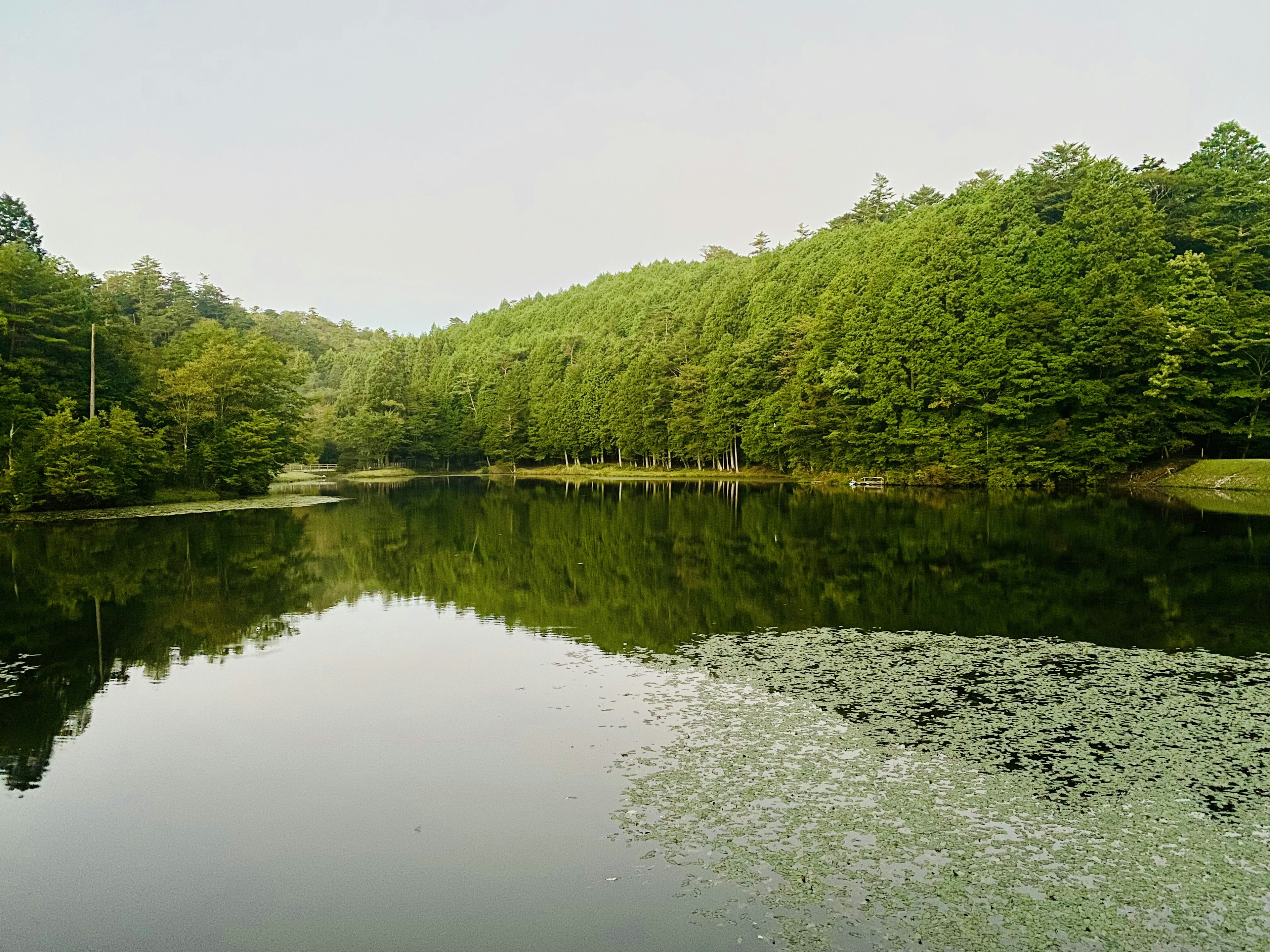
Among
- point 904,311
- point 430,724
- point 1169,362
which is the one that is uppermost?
point 904,311

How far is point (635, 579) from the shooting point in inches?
674

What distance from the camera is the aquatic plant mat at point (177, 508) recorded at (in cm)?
3206

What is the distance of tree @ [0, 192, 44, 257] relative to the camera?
161 ft

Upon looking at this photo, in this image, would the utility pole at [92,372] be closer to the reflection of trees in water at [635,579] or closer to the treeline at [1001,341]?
→ the reflection of trees in water at [635,579]

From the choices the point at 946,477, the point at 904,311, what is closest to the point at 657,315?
the point at 904,311

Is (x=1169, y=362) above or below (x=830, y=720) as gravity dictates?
above

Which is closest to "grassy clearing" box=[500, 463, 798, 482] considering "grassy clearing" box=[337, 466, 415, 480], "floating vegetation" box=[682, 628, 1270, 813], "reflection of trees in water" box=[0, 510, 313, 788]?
"grassy clearing" box=[337, 466, 415, 480]

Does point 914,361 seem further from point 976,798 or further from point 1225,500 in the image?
point 976,798

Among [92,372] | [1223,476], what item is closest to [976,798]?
[1223,476]

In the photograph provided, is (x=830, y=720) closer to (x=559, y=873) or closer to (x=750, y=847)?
(x=750, y=847)

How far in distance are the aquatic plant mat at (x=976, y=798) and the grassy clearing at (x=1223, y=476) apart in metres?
33.8

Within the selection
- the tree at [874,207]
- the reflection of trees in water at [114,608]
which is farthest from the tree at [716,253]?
the reflection of trees in water at [114,608]

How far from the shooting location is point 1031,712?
8.41 metres

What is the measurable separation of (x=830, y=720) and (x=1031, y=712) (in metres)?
2.15
